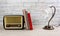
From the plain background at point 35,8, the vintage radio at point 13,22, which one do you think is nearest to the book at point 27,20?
the vintage radio at point 13,22

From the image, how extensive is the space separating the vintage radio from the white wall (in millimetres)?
259

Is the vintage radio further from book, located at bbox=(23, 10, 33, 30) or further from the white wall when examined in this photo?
the white wall

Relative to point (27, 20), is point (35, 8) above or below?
above

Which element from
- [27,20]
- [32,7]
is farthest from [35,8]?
[27,20]

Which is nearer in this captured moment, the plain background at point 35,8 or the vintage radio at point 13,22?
the vintage radio at point 13,22

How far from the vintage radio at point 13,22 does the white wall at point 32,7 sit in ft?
0.85

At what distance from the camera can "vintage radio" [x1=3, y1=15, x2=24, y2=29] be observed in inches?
62.5

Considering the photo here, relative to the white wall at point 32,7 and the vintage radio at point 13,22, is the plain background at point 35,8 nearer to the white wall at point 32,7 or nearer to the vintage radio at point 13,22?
the white wall at point 32,7

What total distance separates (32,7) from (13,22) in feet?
→ 1.24

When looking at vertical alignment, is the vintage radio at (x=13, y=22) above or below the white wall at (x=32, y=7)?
below

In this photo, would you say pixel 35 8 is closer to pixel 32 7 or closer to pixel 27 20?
pixel 32 7

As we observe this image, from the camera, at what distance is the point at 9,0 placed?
1.85 meters

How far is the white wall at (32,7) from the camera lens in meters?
1.85

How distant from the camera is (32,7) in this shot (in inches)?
73.0
